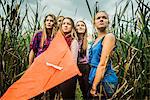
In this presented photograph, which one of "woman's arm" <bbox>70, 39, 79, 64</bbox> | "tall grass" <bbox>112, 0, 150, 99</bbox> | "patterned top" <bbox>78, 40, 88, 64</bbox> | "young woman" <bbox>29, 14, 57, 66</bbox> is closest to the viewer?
"tall grass" <bbox>112, 0, 150, 99</bbox>

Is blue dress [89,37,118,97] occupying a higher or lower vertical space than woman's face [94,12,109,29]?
lower

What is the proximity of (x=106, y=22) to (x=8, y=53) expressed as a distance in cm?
104

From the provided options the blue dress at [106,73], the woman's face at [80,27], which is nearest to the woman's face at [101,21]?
the blue dress at [106,73]

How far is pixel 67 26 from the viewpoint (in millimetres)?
3686

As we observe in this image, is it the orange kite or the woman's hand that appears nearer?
the woman's hand

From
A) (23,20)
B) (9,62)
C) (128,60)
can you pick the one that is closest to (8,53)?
(9,62)

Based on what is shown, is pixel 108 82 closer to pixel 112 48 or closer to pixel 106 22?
pixel 112 48

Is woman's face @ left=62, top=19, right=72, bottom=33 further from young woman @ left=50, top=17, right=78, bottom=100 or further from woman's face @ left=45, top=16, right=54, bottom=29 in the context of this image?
woman's face @ left=45, top=16, right=54, bottom=29

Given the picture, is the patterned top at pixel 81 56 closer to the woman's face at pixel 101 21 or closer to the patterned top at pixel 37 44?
the patterned top at pixel 37 44

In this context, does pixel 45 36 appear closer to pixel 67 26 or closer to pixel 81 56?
pixel 67 26

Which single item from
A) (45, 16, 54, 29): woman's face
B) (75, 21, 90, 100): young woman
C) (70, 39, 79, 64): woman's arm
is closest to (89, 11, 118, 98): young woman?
(70, 39, 79, 64): woman's arm

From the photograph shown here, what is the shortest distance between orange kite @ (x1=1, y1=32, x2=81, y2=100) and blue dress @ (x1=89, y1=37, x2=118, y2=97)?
335mm

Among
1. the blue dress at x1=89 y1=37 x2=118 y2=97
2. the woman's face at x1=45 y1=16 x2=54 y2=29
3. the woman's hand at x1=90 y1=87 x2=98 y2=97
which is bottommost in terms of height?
the woman's hand at x1=90 y1=87 x2=98 y2=97

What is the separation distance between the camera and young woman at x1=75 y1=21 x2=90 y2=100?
3651 mm
